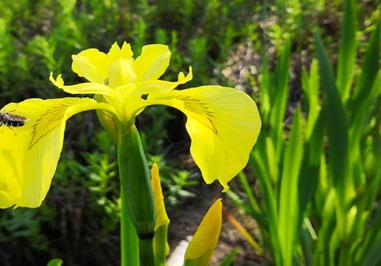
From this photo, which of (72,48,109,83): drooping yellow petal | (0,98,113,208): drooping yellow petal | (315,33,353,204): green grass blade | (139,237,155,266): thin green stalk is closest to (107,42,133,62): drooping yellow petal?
(72,48,109,83): drooping yellow petal

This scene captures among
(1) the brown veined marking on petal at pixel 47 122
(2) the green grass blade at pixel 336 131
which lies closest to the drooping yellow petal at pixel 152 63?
(1) the brown veined marking on petal at pixel 47 122

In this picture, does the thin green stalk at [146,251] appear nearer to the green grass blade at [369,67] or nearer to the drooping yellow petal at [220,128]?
the drooping yellow petal at [220,128]

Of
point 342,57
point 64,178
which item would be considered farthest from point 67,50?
point 342,57

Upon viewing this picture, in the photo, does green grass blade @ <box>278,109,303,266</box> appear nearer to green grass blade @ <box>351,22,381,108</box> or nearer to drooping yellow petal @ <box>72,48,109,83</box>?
green grass blade @ <box>351,22,381,108</box>

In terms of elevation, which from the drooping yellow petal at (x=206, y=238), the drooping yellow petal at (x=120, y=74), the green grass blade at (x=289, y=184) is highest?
the drooping yellow petal at (x=120, y=74)

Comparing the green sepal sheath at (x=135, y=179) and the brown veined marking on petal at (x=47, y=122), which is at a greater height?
the brown veined marking on petal at (x=47, y=122)

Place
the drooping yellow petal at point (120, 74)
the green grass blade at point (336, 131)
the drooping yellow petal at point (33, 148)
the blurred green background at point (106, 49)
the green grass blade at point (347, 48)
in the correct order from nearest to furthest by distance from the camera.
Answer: the drooping yellow petal at point (33, 148) < the drooping yellow petal at point (120, 74) < the green grass blade at point (336, 131) < the green grass blade at point (347, 48) < the blurred green background at point (106, 49)

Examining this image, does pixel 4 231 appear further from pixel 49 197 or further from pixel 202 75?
pixel 202 75

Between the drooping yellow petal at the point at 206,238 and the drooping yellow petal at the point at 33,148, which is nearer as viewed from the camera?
the drooping yellow petal at the point at 33,148
